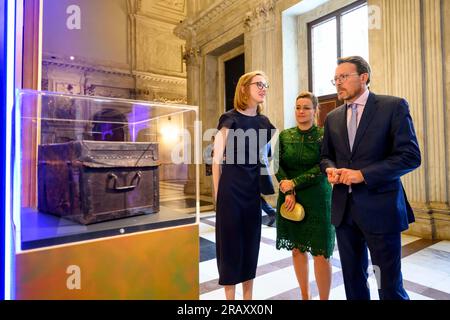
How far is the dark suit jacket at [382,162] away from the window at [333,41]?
226 inches

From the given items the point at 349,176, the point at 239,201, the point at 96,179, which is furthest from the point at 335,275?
the point at 96,179

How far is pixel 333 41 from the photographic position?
751cm

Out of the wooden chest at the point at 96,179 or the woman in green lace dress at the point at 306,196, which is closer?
the wooden chest at the point at 96,179

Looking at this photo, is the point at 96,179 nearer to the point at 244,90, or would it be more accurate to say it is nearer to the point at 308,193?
the point at 244,90

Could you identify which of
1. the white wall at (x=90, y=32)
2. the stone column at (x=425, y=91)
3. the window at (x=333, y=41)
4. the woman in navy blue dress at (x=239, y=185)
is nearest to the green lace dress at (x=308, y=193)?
the woman in navy blue dress at (x=239, y=185)

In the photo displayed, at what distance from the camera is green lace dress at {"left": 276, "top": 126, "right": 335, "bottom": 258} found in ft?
7.73

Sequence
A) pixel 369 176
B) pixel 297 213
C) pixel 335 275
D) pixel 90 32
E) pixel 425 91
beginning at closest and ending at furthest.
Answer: pixel 369 176, pixel 297 213, pixel 335 275, pixel 425 91, pixel 90 32

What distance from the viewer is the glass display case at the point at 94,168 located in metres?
1.47

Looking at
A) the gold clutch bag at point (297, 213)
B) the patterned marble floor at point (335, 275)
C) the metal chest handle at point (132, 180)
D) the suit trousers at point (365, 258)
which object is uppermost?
the metal chest handle at point (132, 180)

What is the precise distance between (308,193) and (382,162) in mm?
812

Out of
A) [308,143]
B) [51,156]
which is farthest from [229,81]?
[51,156]

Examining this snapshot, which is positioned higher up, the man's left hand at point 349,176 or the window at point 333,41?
the window at point 333,41

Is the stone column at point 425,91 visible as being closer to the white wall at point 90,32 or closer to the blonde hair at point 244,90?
the blonde hair at point 244,90
